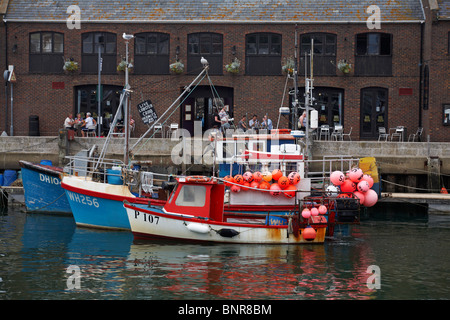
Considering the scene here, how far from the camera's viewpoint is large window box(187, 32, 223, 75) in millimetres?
38875

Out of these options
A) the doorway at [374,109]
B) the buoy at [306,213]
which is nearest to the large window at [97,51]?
the doorway at [374,109]

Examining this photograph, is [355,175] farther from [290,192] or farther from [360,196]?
[290,192]

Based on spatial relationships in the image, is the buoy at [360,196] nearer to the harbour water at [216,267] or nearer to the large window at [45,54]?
the harbour water at [216,267]

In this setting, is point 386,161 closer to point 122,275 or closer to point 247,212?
point 247,212

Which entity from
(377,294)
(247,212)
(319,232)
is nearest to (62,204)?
(247,212)

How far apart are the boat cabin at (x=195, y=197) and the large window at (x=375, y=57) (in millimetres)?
17664

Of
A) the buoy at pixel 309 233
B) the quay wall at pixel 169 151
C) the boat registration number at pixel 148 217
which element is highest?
the quay wall at pixel 169 151

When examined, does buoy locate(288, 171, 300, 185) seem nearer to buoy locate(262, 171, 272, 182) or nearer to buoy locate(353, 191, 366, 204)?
buoy locate(262, 171, 272, 182)

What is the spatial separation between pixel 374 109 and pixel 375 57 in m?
2.60

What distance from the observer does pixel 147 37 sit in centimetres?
3891

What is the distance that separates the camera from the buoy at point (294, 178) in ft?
78.3

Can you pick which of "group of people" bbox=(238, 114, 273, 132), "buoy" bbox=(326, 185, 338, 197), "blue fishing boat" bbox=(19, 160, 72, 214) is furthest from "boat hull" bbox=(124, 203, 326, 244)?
"group of people" bbox=(238, 114, 273, 132)

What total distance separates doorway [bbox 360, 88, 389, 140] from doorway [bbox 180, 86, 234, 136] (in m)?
6.73
